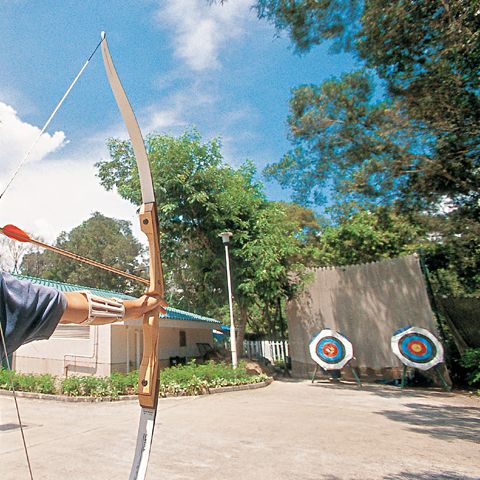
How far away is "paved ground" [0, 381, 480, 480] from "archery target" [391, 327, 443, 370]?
1205 millimetres

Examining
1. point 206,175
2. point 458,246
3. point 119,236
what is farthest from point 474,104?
point 119,236

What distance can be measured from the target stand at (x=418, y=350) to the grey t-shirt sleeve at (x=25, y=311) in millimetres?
9018

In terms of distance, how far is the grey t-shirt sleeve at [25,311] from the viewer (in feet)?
3.35

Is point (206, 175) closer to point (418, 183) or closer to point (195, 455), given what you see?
point (418, 183)

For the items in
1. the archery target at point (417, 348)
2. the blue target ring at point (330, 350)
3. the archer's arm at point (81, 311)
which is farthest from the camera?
the blue target ring at point (330, 350)

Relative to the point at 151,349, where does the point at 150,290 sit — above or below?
above

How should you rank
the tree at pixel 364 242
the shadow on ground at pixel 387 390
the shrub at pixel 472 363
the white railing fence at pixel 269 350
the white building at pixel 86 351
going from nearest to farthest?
the shadow on ground at pixel 387 390, the shrub at pixel 472 363, the white building at pixel 86 351, the white railing fence at pixel 269 350, the tree at pixel 364 242

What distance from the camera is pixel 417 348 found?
8555 millimetres

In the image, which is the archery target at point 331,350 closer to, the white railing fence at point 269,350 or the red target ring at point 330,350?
the red target ring at point 330,350

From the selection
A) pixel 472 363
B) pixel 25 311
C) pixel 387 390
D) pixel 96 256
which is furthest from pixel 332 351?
pixel 96 256

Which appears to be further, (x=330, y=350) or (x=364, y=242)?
(x=364, y=242)

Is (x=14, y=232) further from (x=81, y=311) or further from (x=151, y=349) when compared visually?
(x=151, y=349)

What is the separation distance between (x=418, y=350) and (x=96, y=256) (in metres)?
22.3

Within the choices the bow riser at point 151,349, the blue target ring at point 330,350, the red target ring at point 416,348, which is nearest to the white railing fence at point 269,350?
the blue target ring at point 330,350
